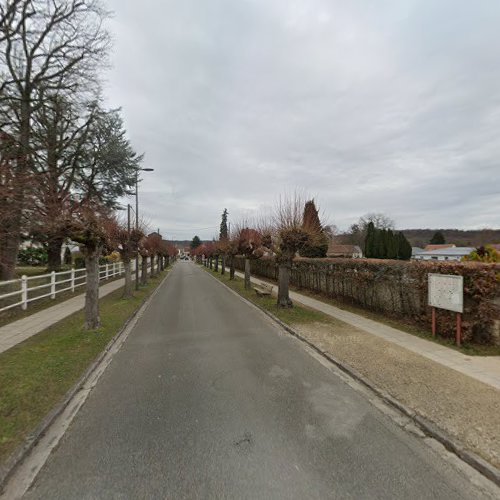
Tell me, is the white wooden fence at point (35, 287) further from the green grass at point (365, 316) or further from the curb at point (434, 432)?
the curb at point (434, 432)

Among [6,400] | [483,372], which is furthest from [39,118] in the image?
[483,372]

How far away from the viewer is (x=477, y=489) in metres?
2.80

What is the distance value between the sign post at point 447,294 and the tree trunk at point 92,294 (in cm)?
875

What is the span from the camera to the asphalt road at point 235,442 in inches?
109

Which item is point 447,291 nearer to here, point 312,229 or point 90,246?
point 312,229

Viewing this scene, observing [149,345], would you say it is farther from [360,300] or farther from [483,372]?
[360,300]

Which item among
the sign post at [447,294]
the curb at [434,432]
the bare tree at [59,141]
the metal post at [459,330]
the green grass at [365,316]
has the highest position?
the bare tree at [59,141]

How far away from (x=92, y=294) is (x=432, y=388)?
26.4 feet

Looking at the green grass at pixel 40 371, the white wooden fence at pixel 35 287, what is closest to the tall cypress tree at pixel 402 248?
the white wooden fence at pixel 35 287

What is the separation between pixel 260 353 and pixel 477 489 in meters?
4.37

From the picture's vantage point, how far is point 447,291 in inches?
293

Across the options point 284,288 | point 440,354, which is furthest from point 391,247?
point 440,354

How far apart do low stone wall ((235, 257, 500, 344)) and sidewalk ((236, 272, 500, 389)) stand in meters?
0.82

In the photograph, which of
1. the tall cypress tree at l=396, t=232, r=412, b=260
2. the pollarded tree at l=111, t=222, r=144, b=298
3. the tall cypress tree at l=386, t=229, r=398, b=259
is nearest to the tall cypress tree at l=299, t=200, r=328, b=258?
the pollarded tree at l=111, t=222, r=144, b=298
